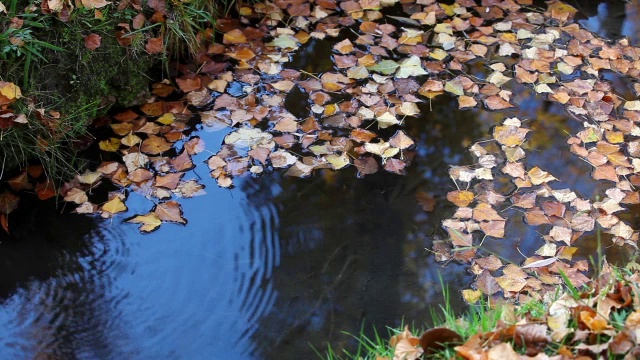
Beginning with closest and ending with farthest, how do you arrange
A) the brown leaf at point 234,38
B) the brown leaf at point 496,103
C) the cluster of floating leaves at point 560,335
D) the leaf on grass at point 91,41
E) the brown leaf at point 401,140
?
the cluster of floating leaves at point 560,335 → the leaf on grass at point 91,41 → the brown leaf at point 401,140 → the brown leaf at point 496,103 → the brown leaf at point 234,38

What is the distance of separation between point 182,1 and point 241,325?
72.6 inches

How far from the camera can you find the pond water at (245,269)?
2.79 m

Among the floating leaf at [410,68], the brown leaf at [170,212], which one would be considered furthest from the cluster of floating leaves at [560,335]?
the floating leaf at [410,68]

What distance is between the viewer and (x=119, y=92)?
369 centimetres

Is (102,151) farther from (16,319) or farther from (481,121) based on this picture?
(481,121)

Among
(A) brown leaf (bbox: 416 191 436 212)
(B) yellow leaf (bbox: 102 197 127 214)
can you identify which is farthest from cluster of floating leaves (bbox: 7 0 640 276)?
(A) brown leaf (bbox: 416 191 436 212)

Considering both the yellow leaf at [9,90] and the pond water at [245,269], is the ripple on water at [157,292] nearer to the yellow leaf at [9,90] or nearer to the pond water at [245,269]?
the pond water at [245,269]

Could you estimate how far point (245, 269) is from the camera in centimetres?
306

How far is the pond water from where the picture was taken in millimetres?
2787

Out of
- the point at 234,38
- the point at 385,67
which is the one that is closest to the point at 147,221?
the point at 234,38

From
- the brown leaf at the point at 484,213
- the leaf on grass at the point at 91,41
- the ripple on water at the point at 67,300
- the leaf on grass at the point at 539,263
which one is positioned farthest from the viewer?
the leaf on grass at the point at 91,41

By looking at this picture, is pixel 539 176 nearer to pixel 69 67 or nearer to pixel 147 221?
pixel 147 221

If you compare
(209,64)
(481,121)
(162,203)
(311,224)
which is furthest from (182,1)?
(481,121)

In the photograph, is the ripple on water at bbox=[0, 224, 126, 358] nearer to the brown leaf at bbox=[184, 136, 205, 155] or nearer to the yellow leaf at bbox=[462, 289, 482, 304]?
the brown leaf at bbox=[184, 136, 205, 155]
